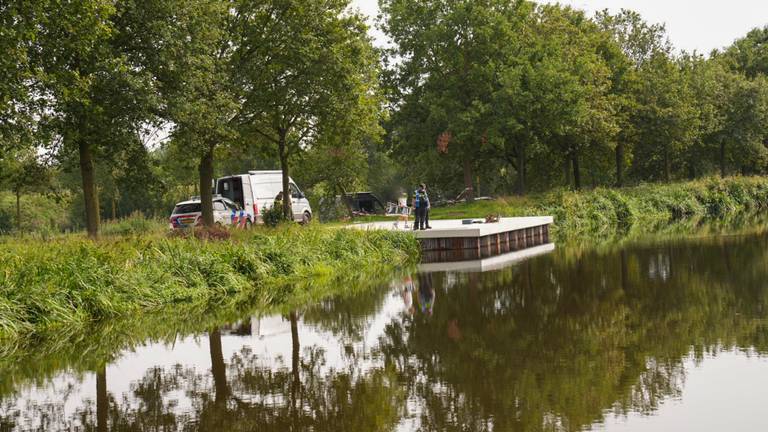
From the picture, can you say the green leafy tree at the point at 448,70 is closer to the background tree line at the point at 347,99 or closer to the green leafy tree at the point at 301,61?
the background tree line at the point at 347,99

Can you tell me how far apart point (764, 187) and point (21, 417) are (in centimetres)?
5539

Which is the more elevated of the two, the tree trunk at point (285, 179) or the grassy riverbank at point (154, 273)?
the tree trunk at point (285, 179)

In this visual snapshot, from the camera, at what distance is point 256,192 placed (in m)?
33.0

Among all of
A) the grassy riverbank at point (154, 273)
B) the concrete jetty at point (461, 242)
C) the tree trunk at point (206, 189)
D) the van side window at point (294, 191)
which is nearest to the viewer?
the grassy riverbank at point (154, 273)

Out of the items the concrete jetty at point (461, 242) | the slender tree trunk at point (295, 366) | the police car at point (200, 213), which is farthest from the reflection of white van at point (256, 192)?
the slender tree trunk at point (295, 366)

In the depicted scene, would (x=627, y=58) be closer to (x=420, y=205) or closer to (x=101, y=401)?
(x=420, y=205)

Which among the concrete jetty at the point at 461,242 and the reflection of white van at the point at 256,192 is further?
the reflection of white van at the point at 256,192

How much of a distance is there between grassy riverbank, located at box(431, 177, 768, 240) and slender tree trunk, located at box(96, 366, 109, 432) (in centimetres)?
2727

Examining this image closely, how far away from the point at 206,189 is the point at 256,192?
5628 mm

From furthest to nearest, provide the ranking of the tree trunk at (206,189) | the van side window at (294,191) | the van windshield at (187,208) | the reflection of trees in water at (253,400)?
1. the van side window at (294,191)
2. the van windshield at (187,208)
3. the tree trunk at (206,189)
4. the reflection of trees in water at (253,400)

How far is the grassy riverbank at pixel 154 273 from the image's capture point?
14.1 metres

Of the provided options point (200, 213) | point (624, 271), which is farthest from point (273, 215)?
point (624, 271)

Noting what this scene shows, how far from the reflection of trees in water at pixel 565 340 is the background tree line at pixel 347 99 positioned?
8.72 m

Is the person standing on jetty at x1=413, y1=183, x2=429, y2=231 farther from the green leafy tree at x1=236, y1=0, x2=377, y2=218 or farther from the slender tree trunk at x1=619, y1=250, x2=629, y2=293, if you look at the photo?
the slender tree trunk at x1=619, y1=250, x2=629, y2=293
